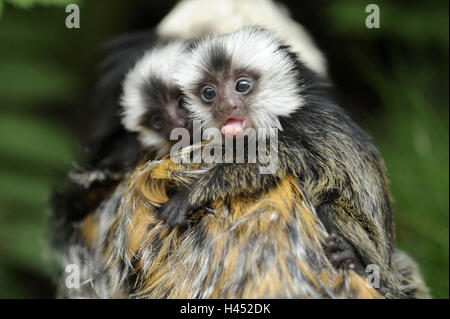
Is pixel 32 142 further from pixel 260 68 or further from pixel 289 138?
pixel 289 138

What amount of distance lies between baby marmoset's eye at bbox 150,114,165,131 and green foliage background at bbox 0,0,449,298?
2.64ft

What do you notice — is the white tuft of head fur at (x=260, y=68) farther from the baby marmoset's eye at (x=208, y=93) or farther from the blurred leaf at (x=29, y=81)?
the blurred leaf at (x=29, y=81)

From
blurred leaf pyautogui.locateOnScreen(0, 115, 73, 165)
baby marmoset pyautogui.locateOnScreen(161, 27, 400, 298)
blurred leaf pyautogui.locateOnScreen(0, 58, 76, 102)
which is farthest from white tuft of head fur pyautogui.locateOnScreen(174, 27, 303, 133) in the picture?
blurred leaf pyautogui.locateOnScreen(0, 58, 76, 102)

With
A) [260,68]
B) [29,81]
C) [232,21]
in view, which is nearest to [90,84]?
[29,81]

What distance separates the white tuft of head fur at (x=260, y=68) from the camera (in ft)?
8.63

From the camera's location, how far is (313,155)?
2.45 m

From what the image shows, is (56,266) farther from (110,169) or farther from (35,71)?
(35,71)

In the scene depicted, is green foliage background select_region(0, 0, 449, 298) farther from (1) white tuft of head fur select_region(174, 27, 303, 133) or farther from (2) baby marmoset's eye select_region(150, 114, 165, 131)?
(1) white tuft of head fur select_region(174, 27, 303, 133)

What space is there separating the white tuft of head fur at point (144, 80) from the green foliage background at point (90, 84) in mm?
694


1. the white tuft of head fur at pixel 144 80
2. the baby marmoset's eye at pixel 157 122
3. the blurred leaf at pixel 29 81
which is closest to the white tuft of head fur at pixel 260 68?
the white tuft of head fur at pixel 144 80

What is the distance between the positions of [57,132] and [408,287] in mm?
3163

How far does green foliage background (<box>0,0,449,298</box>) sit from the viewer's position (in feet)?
13.0

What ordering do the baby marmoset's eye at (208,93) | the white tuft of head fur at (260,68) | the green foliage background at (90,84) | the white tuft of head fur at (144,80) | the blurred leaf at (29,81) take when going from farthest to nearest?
1. the blurred leaf at (29,81)
2. the green foliage background at (90,84)
3. the white tuft of head fur at (144,80)
4. the baby marmoset's eye at (208,93)
5. the white tuft of head fur at (260,68)

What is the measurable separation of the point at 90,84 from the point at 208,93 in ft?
10.0
